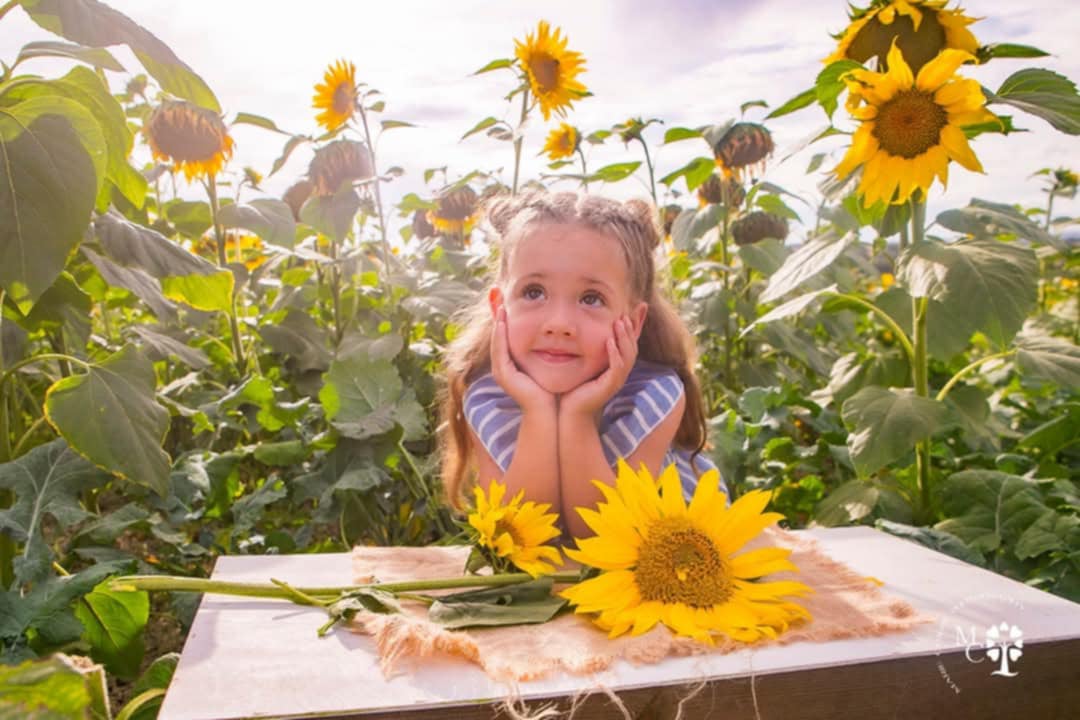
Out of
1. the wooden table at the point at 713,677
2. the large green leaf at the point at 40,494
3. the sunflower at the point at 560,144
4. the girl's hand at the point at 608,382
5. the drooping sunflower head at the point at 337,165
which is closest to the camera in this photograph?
the wooden table at the point at 713,677

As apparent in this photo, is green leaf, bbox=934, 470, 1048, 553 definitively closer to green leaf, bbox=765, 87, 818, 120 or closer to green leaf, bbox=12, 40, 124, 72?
green leaf, bbox=765, 87, 818, 120

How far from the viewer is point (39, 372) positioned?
1.96 m

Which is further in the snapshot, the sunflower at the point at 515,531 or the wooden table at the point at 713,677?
the sunflower at the point at 515,531

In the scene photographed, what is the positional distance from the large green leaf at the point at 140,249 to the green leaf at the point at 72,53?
0.26 m

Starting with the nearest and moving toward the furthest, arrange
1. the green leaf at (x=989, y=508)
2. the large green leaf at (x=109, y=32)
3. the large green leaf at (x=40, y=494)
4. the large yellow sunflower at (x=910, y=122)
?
1. the large green leaf at (x=109, y=32)
2. the large green leaf at (x=40, y=494)
3. the large yellow sunflower at (x=910, y=122)
4. the green leaf at (x=989, y=508)

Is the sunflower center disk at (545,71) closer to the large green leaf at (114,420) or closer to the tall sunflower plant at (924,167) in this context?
the tall sunflower plant at (924,167)

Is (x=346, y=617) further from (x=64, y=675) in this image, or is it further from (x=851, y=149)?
(x=851, y=149)

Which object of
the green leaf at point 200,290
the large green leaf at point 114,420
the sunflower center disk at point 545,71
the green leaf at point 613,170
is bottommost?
the large green leaf at point 114,420

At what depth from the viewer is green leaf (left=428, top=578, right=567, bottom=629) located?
112 cm

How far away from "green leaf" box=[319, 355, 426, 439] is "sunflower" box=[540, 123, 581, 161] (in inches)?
45.9

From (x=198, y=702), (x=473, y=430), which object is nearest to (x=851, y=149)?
(x=473, y=430)

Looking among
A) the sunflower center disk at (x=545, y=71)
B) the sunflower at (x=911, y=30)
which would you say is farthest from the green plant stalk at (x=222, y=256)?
the sunflower at (x=911, y=30)

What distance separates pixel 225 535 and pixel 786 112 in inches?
53.4

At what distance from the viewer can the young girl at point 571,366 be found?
4.73 feet
